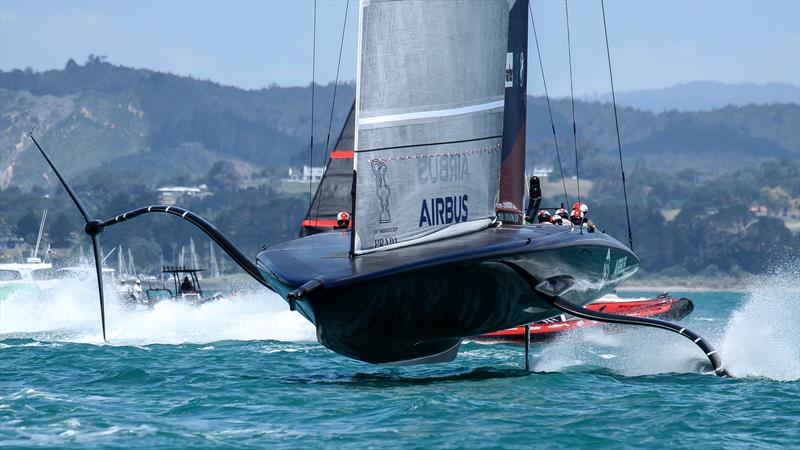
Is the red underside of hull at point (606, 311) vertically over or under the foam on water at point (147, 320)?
over

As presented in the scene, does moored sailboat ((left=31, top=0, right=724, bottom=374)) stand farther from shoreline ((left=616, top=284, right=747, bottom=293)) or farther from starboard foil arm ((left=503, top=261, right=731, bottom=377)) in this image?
shoreline ((left=616, top=284, right=747, bottom=293))

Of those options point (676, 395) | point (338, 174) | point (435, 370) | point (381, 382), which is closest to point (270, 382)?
point (381, 382)

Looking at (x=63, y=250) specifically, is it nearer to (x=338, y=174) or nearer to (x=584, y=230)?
(x=338, y=174)

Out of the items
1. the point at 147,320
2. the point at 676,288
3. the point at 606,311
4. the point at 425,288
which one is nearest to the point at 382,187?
the point at 425,288

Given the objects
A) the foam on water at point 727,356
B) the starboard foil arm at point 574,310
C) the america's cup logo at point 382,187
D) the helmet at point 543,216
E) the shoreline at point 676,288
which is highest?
the america's cup logo at point 382,187

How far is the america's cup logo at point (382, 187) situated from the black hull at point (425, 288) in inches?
19.8

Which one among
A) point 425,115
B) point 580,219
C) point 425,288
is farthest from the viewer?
point 580,219

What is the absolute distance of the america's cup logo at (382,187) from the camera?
17.3 m

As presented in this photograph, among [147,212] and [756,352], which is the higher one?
[147,212]

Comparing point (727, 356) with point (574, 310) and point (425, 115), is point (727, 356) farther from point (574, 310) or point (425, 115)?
point (425, 115)

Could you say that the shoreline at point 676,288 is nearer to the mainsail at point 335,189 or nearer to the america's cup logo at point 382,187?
the mainsail at point 335,189

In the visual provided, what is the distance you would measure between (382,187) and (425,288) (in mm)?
1373

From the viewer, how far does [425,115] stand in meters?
17.6

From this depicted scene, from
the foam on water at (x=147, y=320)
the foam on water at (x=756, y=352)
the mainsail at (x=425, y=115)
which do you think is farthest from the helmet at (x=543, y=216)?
the foam on water at (x=147, y=320)
